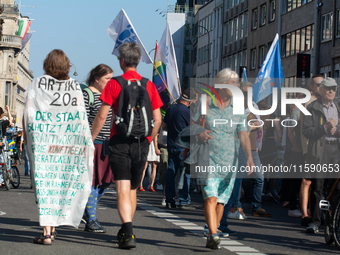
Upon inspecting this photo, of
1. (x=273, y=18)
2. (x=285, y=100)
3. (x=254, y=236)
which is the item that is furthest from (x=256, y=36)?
(x=254, y=236)

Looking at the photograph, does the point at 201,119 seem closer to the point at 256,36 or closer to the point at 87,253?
the point at 87,253

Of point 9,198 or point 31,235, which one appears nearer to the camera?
point 31,235

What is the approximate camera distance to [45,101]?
7.50 m

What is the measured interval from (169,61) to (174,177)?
225 inches

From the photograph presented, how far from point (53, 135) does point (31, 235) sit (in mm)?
1322

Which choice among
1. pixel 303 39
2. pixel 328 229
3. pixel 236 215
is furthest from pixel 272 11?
pixel 328 229

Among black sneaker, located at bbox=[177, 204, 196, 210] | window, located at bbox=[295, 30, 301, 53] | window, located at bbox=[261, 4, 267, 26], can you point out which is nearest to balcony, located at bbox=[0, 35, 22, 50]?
window, located at bbox=[261, 4, 267, 26]

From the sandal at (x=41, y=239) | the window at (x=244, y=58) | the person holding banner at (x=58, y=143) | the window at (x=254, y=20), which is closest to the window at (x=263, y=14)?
the window at (x=254, y=20)

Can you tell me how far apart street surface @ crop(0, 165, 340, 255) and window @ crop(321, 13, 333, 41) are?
2781cm

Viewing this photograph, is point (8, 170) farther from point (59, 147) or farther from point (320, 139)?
point (320, 139)

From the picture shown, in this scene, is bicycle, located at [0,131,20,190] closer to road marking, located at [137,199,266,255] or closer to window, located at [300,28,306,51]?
road marking, located at [137,199,266,255]

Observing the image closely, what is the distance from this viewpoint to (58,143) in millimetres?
7516

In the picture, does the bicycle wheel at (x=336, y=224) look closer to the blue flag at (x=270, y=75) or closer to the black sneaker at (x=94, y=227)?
the black sneaker at (x=94, y=227)

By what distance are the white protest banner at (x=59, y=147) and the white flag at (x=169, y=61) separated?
9171mm
